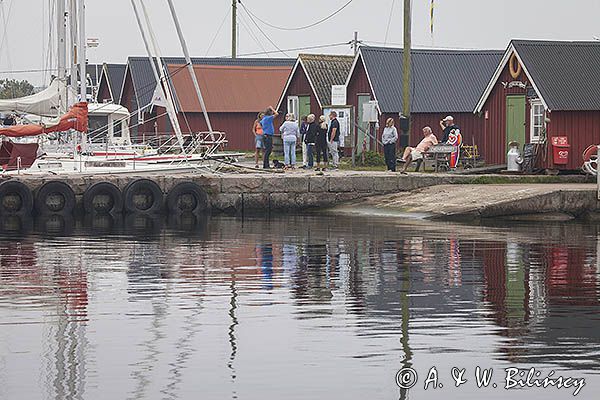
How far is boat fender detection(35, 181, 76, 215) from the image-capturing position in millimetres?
30812

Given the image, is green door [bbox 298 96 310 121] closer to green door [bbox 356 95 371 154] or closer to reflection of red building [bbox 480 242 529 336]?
green door [bbox 356 95 371 154]

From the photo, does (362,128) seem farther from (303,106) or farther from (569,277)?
(569,277)

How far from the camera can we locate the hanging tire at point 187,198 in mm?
31406

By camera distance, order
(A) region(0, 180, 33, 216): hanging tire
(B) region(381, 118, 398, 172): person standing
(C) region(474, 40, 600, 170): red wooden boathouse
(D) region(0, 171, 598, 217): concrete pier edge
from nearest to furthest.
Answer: (A) region(0, 180, 33, 216): hanging tire
(D) region(0, 171, 598, 217): concrete pier edge
(C) region(474, 40, 600, 170): red wooden boathouse
(B) region(381, 118, 398, 172): person standing

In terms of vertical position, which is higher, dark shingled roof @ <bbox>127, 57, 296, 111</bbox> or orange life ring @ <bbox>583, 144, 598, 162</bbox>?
dark shingled roof @ <bbox>127, 57, 296, 111</bbox>

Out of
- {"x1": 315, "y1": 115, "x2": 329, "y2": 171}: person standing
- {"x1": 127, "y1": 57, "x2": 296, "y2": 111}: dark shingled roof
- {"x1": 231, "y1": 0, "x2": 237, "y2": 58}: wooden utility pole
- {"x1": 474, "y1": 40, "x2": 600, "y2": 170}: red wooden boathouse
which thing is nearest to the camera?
{"x1": 474, "y1": 40, "x2": 600, "y2": 170}: red wooden boathouse

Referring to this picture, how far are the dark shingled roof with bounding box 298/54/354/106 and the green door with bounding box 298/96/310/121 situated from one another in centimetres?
77

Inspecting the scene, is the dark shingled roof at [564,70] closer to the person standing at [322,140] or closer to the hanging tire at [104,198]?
the person standing at [322,140]

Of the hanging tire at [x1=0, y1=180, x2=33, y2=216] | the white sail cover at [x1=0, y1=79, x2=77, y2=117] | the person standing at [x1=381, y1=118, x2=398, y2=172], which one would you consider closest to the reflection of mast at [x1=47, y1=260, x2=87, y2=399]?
the hanging tire at [x1=0, y1=180, x2=33, y2=216]

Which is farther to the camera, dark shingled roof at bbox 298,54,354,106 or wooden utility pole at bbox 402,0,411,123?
dark shingled roof at bbox 298,54,354,106

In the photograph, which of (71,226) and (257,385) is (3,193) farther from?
(257,385)

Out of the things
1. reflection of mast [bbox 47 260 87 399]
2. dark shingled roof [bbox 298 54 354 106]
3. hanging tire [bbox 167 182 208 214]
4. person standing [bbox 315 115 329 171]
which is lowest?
reflection of mast [bbox 47 260 87 399]

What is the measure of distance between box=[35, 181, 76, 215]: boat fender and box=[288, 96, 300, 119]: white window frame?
1979cm

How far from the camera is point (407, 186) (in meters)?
31.7
